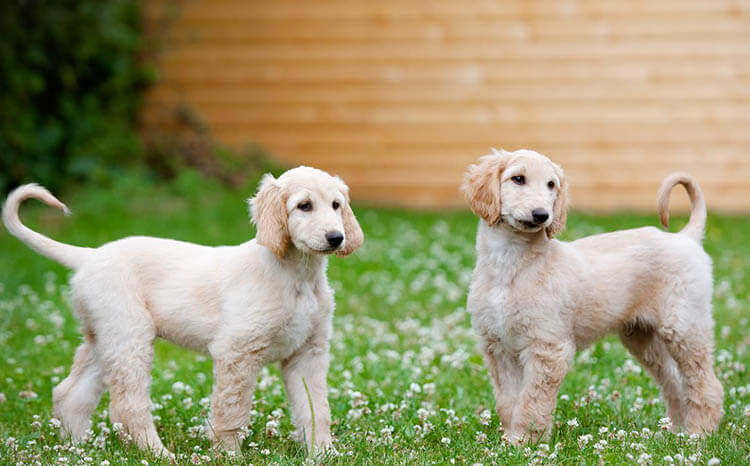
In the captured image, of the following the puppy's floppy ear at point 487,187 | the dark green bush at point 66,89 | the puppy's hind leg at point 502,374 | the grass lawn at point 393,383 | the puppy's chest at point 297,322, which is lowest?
the grass lawn at point 393,383

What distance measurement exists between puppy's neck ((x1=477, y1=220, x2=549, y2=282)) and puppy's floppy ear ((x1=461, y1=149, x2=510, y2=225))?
106 millimetres

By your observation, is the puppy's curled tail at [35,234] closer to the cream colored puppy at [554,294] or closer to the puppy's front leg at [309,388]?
the puppy's front leg at [309,388]

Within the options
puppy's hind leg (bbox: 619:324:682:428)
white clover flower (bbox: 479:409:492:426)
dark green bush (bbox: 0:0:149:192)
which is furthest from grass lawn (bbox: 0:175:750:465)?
dark green bush (bbox: 0:0:149:192)

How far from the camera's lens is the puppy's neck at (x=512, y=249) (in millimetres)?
5031

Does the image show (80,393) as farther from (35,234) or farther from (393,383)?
(393,383)

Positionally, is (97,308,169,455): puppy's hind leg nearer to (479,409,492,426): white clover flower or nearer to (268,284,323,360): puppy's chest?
(268,284,323,360): puppy's chest

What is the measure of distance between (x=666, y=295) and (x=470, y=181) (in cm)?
123

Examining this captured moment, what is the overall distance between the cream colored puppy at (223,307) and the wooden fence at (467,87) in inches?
377

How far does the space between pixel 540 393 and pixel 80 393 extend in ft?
8.04

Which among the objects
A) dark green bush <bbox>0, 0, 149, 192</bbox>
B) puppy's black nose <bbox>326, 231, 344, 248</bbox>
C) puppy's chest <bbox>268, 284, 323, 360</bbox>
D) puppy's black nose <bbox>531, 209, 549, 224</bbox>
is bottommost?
puppy's chest <bbox>268, 284, 323, 360</bbox>

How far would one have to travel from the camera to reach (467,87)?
14672 millimetres

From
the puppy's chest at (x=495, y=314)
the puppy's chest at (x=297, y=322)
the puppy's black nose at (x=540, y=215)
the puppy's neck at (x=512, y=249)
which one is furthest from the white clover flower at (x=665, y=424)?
the puppy's chest at (x=297, y=322)

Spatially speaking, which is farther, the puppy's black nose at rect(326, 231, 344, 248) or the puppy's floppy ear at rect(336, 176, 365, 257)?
the puppy's floppy ear at rect(336, 176, 365, 257)

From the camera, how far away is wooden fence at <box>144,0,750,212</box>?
14297 millimetres
